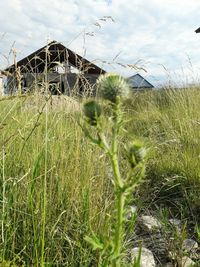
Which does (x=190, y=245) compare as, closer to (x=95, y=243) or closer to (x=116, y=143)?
(x=95, y=243)

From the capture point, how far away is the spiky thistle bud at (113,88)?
36.8 inches

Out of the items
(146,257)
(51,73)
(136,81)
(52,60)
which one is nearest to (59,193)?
(146,257)

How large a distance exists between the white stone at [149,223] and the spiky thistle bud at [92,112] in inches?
64.9

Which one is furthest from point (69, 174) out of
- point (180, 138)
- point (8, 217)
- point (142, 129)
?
point (142, 129)

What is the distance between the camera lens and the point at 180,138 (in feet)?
13.3

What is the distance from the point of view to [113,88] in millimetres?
941

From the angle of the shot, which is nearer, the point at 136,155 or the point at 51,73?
the point at 136,155

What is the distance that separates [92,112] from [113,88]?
0.08 meters

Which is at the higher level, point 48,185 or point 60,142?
point 60,142

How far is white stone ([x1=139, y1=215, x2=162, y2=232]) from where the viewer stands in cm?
245

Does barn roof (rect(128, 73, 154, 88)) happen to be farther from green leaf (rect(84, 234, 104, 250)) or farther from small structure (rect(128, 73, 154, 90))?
green leaf (rect(84, 234, 104, 250))

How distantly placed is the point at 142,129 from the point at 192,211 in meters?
3.22

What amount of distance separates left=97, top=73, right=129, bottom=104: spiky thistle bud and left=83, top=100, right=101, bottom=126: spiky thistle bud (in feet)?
0.11

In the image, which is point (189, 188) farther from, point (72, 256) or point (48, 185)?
point (72, 256)
